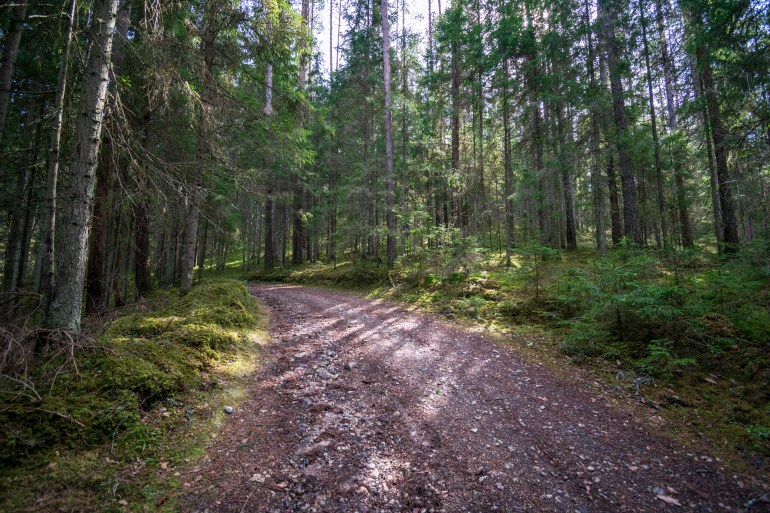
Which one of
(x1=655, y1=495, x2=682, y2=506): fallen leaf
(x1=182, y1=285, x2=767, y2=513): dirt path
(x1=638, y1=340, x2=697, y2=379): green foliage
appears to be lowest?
(x1=655, y1=495, x2=682, y2=506): fallen leaf

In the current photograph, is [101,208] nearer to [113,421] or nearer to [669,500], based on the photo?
[113,421]

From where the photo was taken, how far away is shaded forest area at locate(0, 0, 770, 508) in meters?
3.96

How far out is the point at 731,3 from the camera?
17.5ft

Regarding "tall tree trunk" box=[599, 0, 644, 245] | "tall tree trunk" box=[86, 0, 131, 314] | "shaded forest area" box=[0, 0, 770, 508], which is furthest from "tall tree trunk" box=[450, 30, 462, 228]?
"tall tree trunk" box=[86, 0, 131, 314]

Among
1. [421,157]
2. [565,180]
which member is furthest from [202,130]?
[565,180]

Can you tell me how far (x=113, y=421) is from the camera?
9.58 feet

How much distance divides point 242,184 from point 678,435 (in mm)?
10932

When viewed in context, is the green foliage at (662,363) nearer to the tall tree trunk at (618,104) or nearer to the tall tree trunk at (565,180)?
the tall tree trunk at (618,104)

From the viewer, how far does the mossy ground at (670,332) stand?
377 cm

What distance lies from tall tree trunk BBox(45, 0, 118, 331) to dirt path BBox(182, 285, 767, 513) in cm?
245

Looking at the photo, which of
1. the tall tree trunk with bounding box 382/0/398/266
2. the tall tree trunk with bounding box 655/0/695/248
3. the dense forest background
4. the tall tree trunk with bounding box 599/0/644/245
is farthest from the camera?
the tall tree trunk with bounding box 382/0/398/266

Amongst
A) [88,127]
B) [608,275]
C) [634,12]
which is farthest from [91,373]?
[634,12]

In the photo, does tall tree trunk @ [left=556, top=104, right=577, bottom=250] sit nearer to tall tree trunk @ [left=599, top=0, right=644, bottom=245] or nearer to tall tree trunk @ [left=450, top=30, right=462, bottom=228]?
tall tree trunk @ [left=599, top=0, right=644, bottom=245]

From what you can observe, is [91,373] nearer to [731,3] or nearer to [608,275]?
[608,275]
